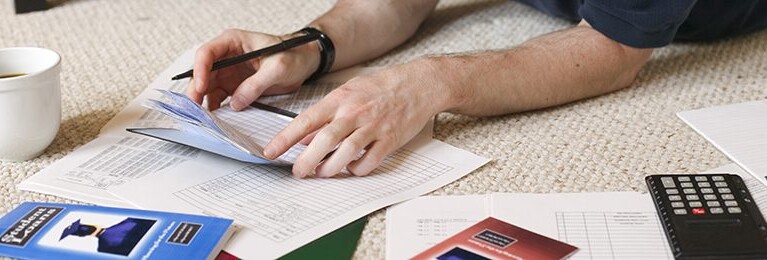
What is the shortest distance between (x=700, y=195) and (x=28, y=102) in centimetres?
63

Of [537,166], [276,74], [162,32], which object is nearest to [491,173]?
[537,166]

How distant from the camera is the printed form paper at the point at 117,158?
3.18 ft

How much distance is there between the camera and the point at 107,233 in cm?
85

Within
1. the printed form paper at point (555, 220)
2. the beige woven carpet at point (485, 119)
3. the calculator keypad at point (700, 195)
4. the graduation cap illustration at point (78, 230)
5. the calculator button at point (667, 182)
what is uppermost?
the graduation cap illustration at point (78, 230)

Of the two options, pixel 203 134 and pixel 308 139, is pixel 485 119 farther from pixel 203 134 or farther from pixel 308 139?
pixel 203 134

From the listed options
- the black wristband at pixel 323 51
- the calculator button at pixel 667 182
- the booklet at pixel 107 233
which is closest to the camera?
the booklet at pixel 107 233

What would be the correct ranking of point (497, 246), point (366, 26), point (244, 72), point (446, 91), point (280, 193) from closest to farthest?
point (497, 246)
point (280, 193)
point (446, 91)
point (244, 72)
point (366, 26)

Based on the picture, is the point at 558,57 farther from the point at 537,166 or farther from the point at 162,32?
the point at 162,32

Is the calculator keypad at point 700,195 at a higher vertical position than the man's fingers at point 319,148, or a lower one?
lower

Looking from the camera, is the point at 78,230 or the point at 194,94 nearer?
the point at 78,230

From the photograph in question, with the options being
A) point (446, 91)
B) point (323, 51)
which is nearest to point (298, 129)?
point (446, 91)

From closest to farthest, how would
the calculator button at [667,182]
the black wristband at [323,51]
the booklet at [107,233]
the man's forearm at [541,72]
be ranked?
1. the booklet at [107,233]
2. the calculator button at [667,182]
3. the man's forearm at [541,72]
4. the black wristband at [323,51]

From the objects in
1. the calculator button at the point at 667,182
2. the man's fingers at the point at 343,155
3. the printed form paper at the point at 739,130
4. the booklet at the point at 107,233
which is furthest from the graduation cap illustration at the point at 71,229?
the printed form paper at the point at 739,130

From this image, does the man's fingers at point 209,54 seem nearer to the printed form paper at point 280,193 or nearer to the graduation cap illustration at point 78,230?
the printed form paper at point 280,193
